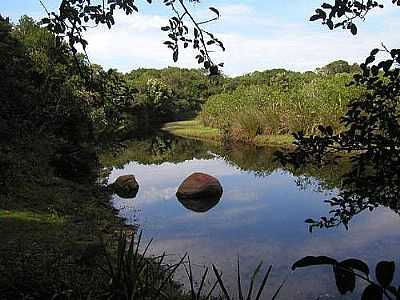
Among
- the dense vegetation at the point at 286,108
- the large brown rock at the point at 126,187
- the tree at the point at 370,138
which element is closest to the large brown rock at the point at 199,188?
the large brown rock at the point at 126,187

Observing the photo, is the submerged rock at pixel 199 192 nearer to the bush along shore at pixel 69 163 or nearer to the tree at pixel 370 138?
the bush along shore at pixel 69 163

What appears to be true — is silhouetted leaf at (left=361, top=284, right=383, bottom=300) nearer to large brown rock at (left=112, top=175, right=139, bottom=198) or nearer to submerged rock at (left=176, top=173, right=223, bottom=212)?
submerged rock at (left=176, top=173, right=223, bottom=212)

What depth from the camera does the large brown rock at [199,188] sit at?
16172mm

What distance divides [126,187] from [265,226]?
643cm

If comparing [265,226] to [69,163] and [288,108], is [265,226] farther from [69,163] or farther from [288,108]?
[288,108]

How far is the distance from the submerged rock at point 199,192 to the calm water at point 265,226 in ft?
0.91

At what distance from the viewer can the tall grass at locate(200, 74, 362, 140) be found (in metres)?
26.1

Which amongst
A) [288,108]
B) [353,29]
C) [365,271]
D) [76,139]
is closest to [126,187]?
[76,139]

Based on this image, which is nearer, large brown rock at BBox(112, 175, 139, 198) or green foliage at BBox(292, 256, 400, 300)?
green foliage at BBox(292, 256, 400, 300)

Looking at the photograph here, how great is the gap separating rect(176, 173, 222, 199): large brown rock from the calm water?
365 millimetres

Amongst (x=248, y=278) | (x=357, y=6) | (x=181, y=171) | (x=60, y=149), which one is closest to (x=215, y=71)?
(x=357, y=6)

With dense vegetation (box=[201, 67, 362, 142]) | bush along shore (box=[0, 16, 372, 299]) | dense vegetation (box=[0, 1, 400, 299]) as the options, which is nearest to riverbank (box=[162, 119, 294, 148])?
bush along shore (box=[0, 16, 372, 299])

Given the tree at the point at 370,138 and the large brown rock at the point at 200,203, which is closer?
the tree at the point at 370,138

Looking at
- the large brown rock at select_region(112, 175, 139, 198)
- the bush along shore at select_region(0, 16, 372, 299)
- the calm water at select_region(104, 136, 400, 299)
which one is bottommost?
the calm water at select_region(104, 136, 400, 299)
